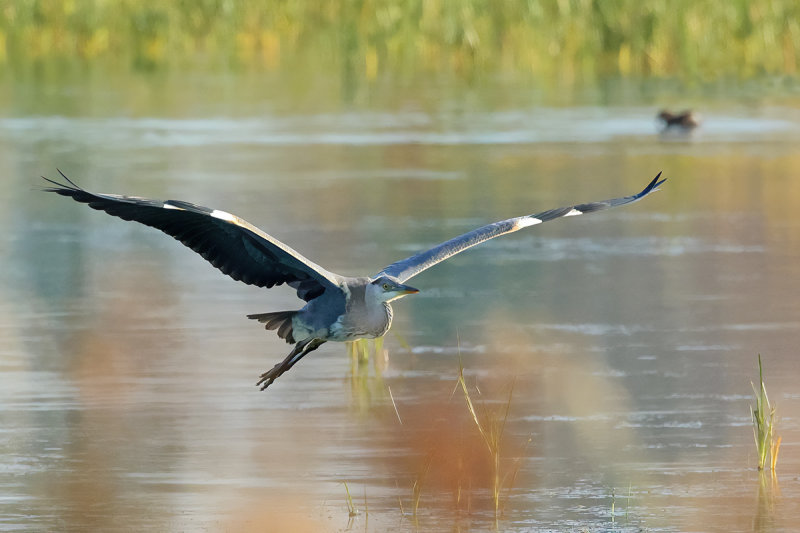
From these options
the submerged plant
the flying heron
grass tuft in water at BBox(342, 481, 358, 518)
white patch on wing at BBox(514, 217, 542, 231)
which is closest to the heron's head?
the flying heron

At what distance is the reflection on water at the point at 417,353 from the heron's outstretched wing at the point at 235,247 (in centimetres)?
78

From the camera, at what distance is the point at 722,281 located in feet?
41.0

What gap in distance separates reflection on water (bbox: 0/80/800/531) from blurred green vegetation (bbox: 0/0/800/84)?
17.0 feet

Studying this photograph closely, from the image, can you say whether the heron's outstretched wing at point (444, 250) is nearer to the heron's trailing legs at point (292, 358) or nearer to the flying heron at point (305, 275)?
the flying heron at point (305, 275)

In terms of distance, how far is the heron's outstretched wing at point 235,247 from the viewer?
7.73m

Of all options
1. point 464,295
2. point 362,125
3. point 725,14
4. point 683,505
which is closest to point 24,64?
point 362,125

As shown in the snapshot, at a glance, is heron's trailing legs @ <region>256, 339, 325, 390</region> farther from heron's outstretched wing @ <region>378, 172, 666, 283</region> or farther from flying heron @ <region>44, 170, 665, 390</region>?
heron's outstretched wing @ <region>378, 172, 666, 283</region>

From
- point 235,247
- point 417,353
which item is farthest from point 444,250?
point 417,353

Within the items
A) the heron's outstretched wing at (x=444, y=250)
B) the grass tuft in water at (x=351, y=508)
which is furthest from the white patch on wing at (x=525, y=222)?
the grass tuft in water at (x=351, y=508)

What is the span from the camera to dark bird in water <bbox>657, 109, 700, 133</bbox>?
20.6 meters

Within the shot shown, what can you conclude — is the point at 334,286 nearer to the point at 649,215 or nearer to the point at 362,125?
the point at 649,215

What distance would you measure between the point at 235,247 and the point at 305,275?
383 millimetres

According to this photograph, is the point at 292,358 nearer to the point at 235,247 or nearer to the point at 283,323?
the point at 283,323

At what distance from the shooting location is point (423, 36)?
25047 millimetres
